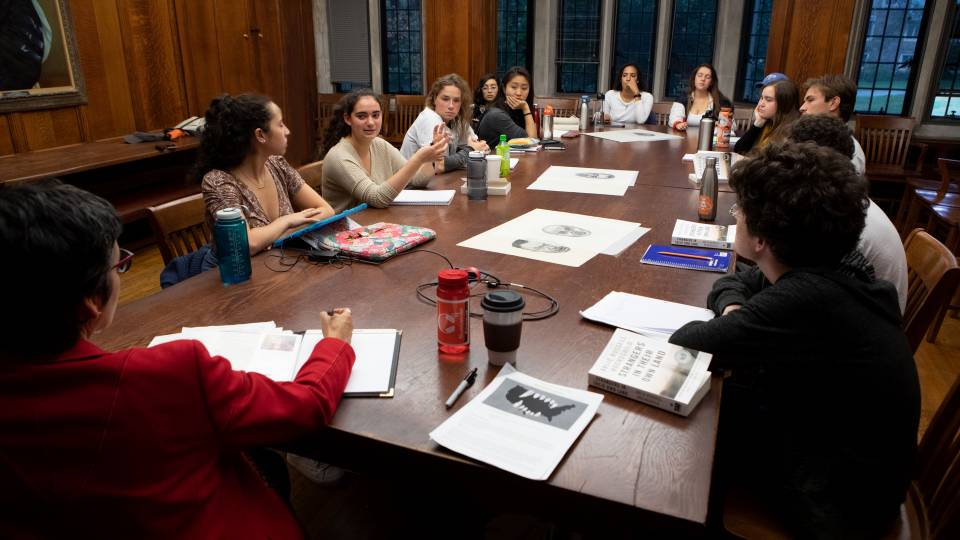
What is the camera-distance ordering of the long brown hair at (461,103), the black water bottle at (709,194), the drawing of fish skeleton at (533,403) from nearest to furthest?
the drawing of fish skeleton at (533,403) → the black water bottle at (709,194) → the long brown hair at (461,103)

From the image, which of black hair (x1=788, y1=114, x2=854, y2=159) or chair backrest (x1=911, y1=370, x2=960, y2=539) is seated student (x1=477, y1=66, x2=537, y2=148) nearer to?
black hair (x1=788, y1=114, x2=854, y2=159)

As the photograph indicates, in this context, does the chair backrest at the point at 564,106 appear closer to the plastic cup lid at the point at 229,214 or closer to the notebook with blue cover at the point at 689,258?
the notebook with blue cover at the point at 689,258

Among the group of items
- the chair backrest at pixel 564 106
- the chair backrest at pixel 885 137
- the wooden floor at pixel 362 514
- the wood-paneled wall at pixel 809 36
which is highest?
the wood-paneled wall at pixel 809 36

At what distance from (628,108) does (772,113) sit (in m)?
1.91

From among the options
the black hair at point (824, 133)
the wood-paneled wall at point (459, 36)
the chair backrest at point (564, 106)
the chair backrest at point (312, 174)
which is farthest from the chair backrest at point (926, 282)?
the wood-paneled wall at point (459, 36)

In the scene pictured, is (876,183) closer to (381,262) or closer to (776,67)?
(776,67)

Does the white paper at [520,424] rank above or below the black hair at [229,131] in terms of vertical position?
below

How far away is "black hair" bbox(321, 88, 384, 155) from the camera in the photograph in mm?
2947

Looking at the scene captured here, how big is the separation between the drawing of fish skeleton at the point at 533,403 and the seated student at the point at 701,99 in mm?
4305

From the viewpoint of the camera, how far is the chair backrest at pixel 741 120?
539cm

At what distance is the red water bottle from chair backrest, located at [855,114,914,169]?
5.20 meters

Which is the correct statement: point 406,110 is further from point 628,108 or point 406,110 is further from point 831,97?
point 831,97

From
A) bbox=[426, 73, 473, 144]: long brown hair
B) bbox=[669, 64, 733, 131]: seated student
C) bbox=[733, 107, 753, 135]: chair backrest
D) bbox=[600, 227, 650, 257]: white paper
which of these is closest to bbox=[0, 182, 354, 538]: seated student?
bbox=[600, 227, 650, 257]: white paper

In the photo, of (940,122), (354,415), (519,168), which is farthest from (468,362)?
(940,122)
